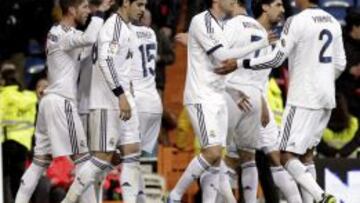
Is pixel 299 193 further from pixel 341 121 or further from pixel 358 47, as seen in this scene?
pixel 358 47

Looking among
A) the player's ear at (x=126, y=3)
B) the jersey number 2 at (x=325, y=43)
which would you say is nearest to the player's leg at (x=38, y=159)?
the player's ear at (x=126, y=3)

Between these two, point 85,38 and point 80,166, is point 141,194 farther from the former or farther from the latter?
point 85,38

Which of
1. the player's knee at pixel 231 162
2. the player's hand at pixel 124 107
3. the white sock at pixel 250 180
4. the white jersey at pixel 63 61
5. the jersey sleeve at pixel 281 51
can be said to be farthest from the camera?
the player's knee at pixel 231 162

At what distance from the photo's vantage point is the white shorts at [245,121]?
57.2 ft

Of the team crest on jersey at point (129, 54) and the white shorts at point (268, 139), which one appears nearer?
the team crest on jersey at point (129, 54)

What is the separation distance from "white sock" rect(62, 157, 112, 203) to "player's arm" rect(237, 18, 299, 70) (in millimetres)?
1735

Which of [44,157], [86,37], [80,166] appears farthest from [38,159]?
[86,37]

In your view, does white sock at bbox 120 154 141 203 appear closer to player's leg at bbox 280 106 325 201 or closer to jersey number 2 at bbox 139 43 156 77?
jersey number 2 at bbox 139 43 156 77

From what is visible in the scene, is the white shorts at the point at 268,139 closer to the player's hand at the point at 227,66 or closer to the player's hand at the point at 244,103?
the player's hand at the point at 244,103

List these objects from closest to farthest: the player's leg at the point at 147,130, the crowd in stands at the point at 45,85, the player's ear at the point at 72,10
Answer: the player's ear at the point at 72,10 → the player's leg at the point at 147,130 → the crowd in stands at the point at 45,85

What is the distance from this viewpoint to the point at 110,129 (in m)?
16.7

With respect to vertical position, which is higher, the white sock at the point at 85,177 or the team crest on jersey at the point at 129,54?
the team crest on jersey at the point at 129,54

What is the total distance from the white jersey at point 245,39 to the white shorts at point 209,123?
0.85 m

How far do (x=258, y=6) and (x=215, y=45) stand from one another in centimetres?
144
